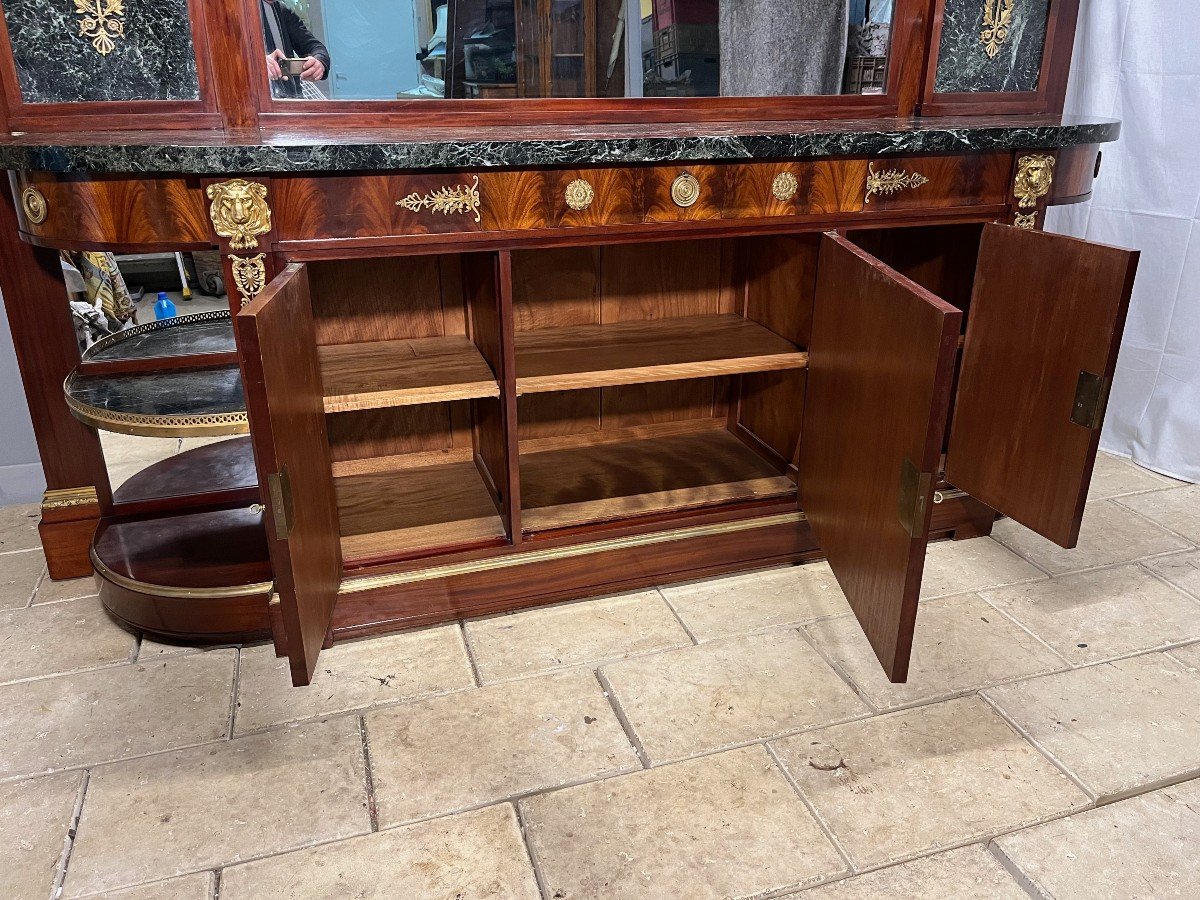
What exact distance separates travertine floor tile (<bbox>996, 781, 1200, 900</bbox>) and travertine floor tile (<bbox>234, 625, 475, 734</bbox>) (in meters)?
1.07

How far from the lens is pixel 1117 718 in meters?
1.76

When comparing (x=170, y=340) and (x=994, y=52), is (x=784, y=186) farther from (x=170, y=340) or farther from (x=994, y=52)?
(x=170, y=340)

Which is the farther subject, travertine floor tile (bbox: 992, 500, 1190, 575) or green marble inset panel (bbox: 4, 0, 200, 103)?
travertine floor tile (bbox: 992, 500, 1190, 575)

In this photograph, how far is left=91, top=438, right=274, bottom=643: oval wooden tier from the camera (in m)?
1.92

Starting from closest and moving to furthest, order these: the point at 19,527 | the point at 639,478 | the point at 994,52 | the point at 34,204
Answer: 1. the point at 34,204
2. the point at 994,52
3. the point at 639,478
4. the point at 19,527

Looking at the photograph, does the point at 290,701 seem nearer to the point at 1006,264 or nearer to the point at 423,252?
the point at 423,252

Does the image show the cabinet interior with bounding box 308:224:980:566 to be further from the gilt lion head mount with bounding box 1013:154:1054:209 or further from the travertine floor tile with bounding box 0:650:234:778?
the travertine floor tile with bounding box 0:650:234:778

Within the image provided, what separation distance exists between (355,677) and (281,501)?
63 cm

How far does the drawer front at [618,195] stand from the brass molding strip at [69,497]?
3.33 feet

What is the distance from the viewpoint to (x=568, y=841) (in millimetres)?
1479

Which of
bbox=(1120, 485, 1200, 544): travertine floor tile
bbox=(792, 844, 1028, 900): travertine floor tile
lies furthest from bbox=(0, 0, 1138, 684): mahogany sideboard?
bbox=(1120, 485, 1200, 544): travertine floor tile

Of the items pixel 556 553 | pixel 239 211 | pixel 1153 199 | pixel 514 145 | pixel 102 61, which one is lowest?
pixel 556 553

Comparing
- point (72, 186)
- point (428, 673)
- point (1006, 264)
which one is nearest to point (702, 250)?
point (1006, 264)

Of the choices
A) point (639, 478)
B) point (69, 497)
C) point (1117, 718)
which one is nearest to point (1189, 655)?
point (1117, 718)
